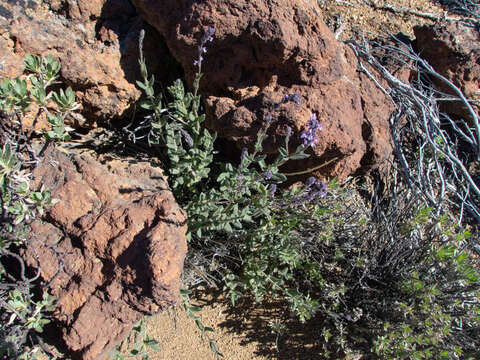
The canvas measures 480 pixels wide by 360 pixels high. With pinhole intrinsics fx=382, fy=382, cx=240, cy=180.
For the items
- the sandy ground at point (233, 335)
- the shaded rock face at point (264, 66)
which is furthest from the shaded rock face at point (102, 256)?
the shaded rock face at point (264, 66)

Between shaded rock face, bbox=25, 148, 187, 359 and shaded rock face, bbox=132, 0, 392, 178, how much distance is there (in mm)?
924

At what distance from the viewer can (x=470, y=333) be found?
2855mm

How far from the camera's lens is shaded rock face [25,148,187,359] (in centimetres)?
215

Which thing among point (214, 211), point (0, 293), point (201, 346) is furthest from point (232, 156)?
point (0, 293)

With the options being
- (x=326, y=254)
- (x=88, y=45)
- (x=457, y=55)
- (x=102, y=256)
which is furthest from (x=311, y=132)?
(x=457, y=55)

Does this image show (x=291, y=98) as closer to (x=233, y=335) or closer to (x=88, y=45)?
(x=88, y=45)

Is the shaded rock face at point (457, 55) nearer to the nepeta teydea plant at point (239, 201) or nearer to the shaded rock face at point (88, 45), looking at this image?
the nepeta teydea plant at point (239, 201)

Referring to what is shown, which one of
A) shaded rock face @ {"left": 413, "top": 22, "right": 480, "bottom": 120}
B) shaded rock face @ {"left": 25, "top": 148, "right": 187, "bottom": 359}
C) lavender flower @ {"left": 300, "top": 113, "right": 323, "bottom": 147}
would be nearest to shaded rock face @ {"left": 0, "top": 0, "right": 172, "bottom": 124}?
shaded rock face @ {"left": 25, "top": 148, "right": 187, "bottom": 359}

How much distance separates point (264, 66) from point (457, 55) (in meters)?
2.11

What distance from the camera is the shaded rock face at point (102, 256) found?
7.06 ft

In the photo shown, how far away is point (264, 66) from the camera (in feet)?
9.30

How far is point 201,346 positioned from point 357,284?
1314 mm

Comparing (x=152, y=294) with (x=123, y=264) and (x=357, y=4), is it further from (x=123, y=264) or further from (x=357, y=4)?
(x=357, y=4)

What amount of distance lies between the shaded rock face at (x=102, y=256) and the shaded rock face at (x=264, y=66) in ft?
3.03
